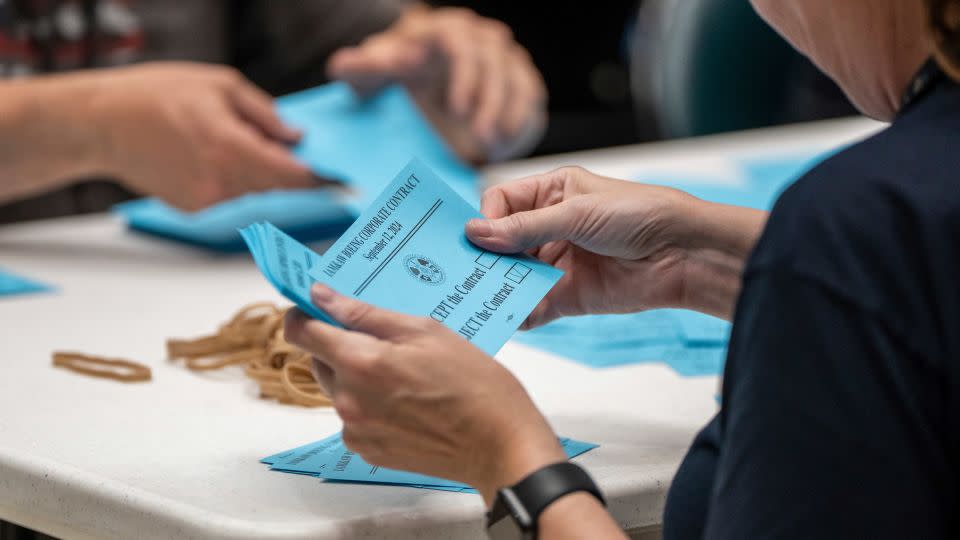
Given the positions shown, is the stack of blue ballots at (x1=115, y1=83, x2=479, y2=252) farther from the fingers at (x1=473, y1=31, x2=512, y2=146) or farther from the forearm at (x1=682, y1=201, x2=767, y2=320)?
the forearm at (x1=682, y1=201, x2=767, y2=320)

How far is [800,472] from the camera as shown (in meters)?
0.60

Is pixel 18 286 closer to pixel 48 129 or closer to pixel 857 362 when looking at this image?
pixel 48 129

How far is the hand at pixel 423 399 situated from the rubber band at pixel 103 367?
0.39 metres

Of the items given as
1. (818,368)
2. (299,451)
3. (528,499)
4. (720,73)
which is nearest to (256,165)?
(299,451)

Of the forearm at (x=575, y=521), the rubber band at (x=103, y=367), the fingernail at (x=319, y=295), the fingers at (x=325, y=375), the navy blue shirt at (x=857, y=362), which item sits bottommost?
the rubber band at (x=103, y=367)

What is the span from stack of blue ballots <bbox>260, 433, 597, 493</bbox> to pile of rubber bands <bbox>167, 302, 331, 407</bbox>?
118mm

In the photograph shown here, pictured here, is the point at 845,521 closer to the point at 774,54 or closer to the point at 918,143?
the point at 918,143

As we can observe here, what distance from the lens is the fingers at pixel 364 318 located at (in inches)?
29.3

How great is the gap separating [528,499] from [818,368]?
0.66 feet

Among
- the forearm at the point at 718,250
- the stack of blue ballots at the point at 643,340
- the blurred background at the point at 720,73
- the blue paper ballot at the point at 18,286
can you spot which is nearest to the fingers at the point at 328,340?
the forearm at the point at 718,250

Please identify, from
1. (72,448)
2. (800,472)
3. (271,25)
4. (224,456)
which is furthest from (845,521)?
(271,25)

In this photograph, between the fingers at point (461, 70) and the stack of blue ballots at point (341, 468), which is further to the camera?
the fingers at point (461, 70)

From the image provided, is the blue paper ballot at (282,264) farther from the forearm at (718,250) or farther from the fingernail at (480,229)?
the forearm at (718,250)

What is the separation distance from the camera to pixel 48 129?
165 cm
